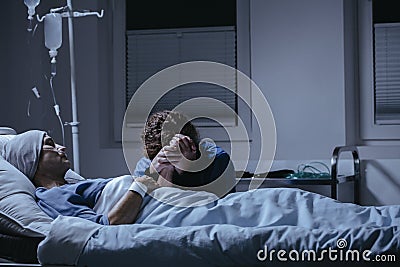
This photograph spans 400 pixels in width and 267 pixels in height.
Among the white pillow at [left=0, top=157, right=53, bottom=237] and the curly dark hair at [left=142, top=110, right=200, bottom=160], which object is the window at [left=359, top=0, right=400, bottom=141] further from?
the white pillow at [left=0, top=157, right=53, bottom=237]

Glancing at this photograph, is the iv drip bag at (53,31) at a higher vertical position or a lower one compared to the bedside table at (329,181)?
higher

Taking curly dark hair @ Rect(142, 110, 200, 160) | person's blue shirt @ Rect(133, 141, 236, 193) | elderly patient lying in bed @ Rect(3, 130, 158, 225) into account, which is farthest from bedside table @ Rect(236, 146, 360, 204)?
elderly patient lying in bed @ Rect(3, 130, 158, 225)

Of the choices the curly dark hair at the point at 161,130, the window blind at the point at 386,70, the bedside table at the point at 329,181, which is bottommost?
the bedside table at the point at 329,181

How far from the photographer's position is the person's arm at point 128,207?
Answer: 1.48 meters

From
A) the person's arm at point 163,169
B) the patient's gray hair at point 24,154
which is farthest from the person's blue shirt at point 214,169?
the patient's gray hair at point 24,154

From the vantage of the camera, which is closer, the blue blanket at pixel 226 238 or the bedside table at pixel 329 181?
the blue blanket at pixel 226 238

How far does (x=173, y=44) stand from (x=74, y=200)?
5.51 ft

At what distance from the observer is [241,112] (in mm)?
3064

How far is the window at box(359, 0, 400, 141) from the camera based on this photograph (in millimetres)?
2914

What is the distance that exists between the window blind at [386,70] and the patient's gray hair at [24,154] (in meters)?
1.64

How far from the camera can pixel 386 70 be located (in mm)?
2961

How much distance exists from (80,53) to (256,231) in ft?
6.93

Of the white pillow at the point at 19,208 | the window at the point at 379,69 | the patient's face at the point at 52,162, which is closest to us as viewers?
the white pillow at the point at 19,208

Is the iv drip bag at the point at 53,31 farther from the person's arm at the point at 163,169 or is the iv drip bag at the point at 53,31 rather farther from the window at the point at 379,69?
the window at the point at 379,69
